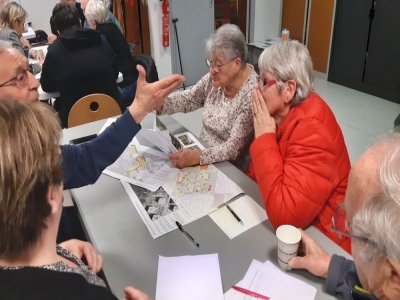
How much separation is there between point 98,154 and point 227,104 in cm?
75

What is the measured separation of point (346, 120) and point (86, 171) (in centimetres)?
315

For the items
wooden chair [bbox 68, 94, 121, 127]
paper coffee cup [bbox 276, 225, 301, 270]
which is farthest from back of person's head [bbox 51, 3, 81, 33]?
paper coffee cup [bbox 276, 225, 301, 270]

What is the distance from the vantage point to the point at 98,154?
4.77ft

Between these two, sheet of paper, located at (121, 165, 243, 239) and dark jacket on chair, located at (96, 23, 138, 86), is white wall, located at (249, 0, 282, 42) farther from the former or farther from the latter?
sheet of paper, located at (121, 165, 243, 239)

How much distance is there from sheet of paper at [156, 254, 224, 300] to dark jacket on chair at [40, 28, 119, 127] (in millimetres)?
2016

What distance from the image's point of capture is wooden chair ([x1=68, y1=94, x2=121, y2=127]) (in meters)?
2.31

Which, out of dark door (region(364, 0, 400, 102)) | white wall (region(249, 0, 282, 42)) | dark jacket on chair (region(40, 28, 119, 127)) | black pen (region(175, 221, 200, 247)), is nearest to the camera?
black pen (region(175, 221, 200, 247))

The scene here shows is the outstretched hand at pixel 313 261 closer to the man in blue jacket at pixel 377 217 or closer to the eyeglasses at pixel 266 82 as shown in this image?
the man in blue jacket at pixel 377 217

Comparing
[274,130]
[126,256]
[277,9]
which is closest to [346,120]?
[277,9]

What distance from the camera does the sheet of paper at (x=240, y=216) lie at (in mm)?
1278

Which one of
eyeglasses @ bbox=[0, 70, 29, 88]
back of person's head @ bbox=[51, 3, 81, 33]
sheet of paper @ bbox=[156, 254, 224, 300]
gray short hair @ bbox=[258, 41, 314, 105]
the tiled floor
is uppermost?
back of person's head @ bbox=[51, 3, 81, 33]

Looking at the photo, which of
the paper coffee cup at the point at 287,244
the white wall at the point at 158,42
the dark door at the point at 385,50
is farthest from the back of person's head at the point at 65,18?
the dark door at the point at 385,50

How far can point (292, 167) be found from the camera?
1305mm

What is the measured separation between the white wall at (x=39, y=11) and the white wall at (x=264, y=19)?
3365mm
